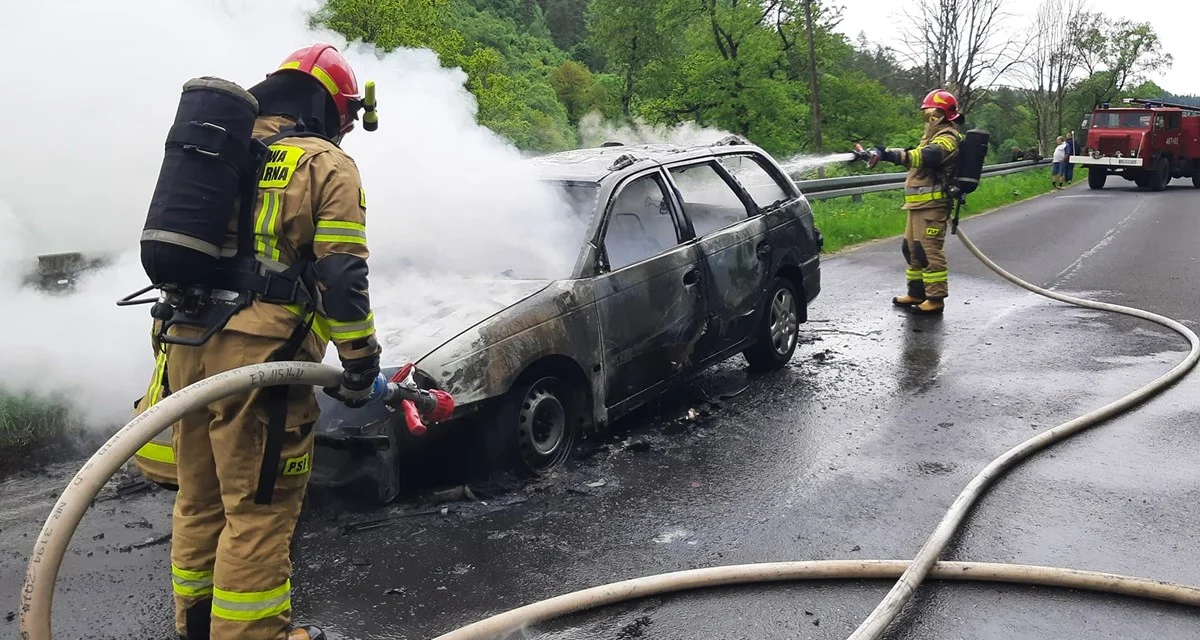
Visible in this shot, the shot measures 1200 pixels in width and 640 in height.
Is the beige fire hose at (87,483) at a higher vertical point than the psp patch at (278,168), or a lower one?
lower

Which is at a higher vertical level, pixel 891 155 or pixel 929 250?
pixel 891 155

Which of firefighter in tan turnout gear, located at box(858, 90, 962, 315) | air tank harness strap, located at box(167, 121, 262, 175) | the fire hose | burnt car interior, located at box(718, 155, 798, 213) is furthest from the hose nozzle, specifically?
firefighter in tan turnout gear, located at box(858, 90, 962, 315)

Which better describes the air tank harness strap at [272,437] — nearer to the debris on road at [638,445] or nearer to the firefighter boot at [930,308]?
the debris on road at [638,445]

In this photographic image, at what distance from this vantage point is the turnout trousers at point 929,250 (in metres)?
8.75

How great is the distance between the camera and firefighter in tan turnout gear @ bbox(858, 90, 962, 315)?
28.3 ft

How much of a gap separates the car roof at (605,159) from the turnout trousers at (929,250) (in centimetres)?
299

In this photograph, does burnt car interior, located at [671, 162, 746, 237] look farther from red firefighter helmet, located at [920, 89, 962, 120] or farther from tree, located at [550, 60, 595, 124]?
tree, located at [550, 60, 595, 124]

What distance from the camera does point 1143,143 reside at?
1077 inches

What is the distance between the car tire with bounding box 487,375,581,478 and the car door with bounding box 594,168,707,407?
10.4 inches

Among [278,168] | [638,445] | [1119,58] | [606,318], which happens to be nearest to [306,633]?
[278,168]

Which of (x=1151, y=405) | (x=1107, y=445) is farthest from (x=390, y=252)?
(x=1151, y=405)

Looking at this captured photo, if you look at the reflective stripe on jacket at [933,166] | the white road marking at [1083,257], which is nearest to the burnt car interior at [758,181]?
the reflective stripe on jacket at [933,166]

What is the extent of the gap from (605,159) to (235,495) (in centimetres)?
344

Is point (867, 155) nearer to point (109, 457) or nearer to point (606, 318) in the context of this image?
point (606, 318)
